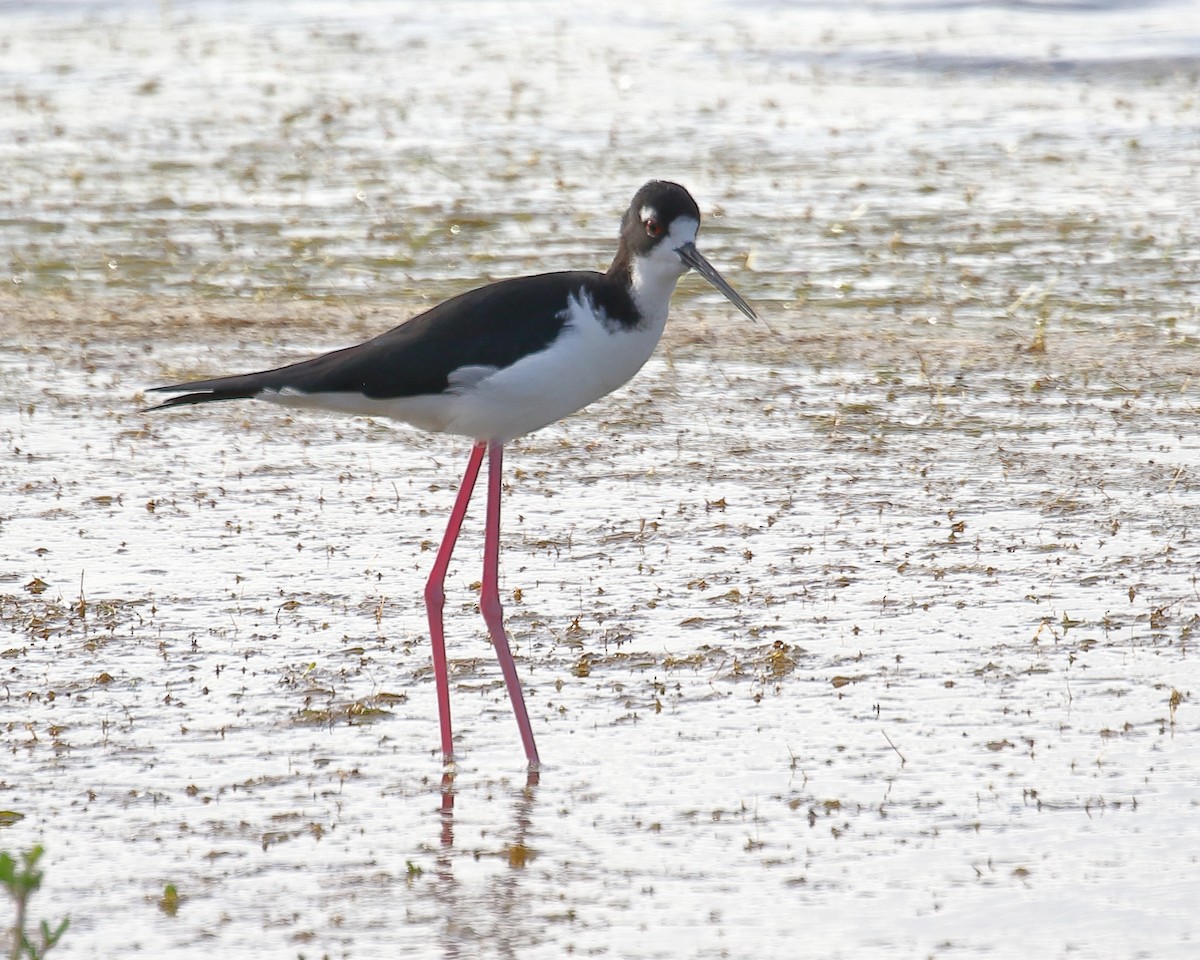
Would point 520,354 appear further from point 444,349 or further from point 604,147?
point 604,147

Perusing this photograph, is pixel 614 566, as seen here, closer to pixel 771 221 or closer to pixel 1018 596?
pixel 1018 596

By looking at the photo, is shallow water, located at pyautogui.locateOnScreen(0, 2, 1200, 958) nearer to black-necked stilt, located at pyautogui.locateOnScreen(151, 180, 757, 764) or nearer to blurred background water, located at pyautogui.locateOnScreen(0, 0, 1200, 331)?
blurred background water, located at pyautogui.locateOnScreen(0, 0, 1200, 331)

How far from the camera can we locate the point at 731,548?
7.27m

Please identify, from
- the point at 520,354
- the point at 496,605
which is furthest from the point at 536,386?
the point at 496,605

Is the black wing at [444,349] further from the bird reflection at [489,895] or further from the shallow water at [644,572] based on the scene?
the bird reflection at [489,895]

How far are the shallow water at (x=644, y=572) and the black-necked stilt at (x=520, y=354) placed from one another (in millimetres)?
594

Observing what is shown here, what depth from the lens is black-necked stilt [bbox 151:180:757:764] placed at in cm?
545

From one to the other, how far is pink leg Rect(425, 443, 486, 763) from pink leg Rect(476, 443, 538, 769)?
6 centimetres

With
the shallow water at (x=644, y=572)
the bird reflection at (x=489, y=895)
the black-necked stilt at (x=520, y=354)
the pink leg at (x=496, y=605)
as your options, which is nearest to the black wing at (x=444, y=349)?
the black-necked stilt at (x=520, y=354)

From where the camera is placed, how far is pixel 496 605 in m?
5.87

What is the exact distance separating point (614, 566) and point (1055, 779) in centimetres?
228

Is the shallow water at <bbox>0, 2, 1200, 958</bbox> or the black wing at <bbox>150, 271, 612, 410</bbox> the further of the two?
the black wing at <bbox>150, 271, 612, 410</bbox>

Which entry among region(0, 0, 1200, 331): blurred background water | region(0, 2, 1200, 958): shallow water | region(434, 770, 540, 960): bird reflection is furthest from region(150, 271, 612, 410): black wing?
region(0, 0, 1200, 331): blurred background water

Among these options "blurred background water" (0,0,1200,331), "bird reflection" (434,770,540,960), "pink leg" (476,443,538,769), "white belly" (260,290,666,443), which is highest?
A: "blurred background water" (0,0,1200,331)
